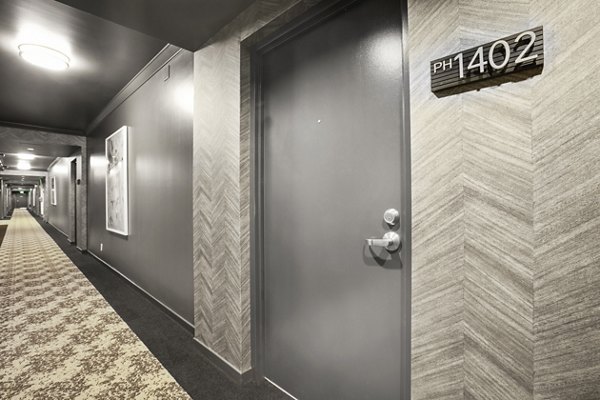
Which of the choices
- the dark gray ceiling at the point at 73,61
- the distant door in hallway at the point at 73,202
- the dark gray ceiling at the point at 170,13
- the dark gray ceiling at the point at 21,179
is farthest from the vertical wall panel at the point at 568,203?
the dark gray ceiling at the point at 21,179

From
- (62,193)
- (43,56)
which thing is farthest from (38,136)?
(62,193)

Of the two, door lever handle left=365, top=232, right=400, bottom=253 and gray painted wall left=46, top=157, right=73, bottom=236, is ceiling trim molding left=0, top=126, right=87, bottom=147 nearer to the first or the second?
gray painted wall left=46, top=157, right=73, bottom=236

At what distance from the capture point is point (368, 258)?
142 centimetres

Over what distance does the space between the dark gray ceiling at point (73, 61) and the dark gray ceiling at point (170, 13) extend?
76 centimetres

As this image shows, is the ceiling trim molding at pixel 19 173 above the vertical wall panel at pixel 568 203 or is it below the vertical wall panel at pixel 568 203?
above

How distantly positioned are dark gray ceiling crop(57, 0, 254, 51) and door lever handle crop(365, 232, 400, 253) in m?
1.73

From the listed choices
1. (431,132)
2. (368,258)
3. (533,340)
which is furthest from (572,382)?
(431,132)

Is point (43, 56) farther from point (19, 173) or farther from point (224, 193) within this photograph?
point (19, 173)

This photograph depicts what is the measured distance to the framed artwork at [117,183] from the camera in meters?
3.97

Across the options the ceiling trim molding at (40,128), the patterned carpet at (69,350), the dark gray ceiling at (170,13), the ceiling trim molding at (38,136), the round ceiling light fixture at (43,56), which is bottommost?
the patterned carpet at (69,350)

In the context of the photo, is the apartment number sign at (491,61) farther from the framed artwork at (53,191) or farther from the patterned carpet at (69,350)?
Answer: the framed artwork at (53,191)

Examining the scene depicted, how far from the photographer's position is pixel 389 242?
132cm

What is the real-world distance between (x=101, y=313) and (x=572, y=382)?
378 centimetres

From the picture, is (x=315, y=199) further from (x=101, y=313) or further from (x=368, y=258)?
(x=101, y=313)
